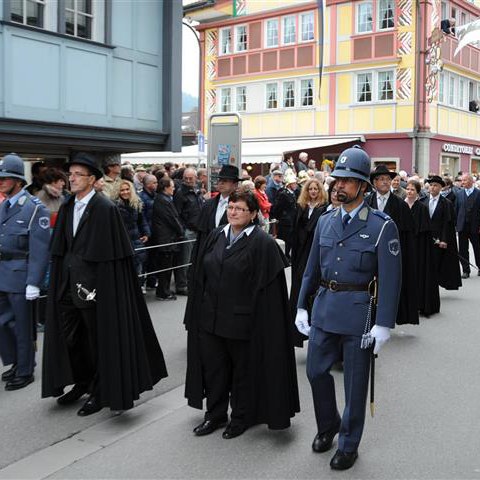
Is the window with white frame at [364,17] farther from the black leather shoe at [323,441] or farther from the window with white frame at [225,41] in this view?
the black leather shoe at [323,441]

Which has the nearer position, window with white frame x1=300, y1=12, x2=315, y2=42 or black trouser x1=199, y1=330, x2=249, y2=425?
black trouser x1=199, y1=330, x2=249, y2=425

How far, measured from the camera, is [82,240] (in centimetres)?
532

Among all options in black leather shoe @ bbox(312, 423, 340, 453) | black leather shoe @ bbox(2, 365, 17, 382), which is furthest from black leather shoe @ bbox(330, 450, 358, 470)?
black leather shoe @ bbox(2, 365, 17, 382)

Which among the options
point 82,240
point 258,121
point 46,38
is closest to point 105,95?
point 46,38

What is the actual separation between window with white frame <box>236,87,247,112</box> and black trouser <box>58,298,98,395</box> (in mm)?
31326

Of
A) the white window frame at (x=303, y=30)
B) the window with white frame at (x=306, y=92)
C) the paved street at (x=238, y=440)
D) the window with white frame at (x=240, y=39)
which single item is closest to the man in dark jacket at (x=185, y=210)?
the paved street at (x=238, y=440)

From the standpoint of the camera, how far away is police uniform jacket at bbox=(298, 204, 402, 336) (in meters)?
4.31

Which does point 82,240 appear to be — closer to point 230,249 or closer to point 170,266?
point 230,249

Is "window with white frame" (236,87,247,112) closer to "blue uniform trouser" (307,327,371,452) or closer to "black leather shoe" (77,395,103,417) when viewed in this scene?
"black leather shoe" (77,395,103,417)

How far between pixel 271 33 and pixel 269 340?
3178cm

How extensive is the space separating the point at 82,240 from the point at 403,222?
442 cm

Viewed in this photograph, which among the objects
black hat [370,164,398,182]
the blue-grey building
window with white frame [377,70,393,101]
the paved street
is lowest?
the paved street

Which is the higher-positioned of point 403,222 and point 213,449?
point 403,222

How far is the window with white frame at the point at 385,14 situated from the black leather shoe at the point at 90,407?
28.7 meters
